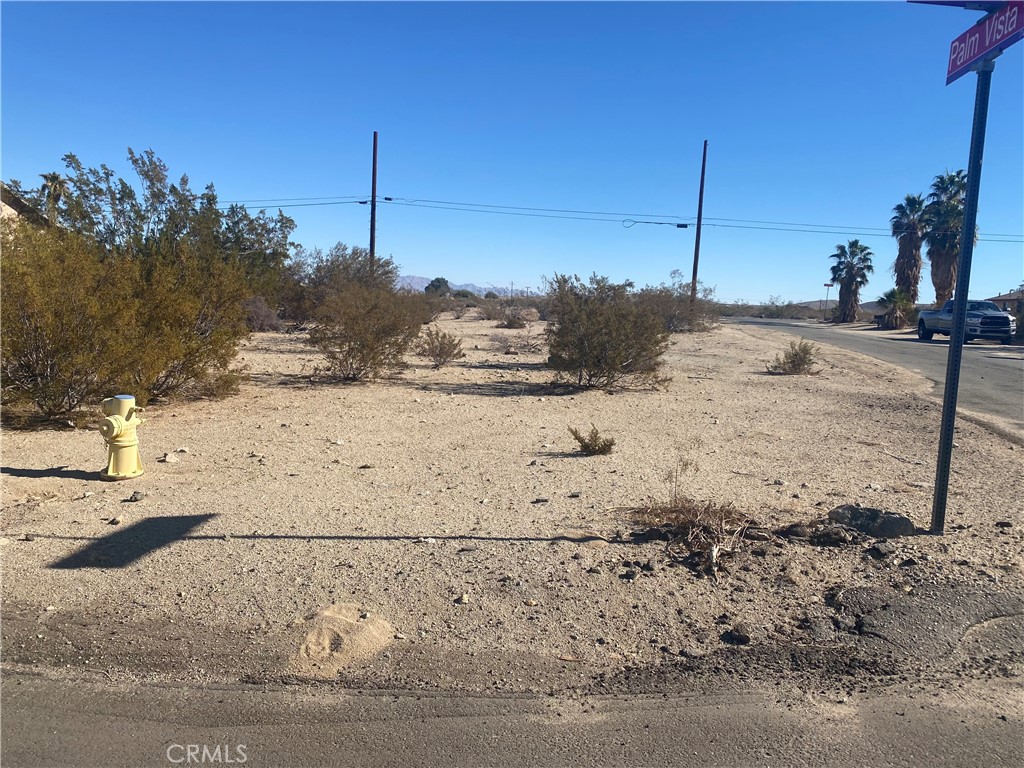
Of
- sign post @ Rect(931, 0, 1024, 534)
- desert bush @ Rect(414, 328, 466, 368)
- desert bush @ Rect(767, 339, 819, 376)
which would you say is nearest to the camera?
sign post @ Rect(931, 0, 1024, 534)

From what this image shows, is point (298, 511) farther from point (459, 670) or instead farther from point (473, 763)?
point (473, 763)

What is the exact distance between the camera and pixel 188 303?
417 inches

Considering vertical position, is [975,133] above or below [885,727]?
above

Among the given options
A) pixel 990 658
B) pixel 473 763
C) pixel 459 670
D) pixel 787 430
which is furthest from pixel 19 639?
pixel 787 430

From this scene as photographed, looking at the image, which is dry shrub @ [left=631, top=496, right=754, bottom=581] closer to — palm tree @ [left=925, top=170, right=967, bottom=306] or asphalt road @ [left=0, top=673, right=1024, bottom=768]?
asphalt road @ [left=0, top=673, right=1024, bottom=768]

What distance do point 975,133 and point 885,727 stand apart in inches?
154

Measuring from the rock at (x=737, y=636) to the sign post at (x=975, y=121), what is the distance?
88.1 inches

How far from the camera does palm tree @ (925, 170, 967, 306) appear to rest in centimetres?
5281

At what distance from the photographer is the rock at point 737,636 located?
3789mm

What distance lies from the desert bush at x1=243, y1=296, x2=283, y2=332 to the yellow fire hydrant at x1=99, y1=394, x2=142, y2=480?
777 inches

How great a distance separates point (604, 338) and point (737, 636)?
10.1 meters

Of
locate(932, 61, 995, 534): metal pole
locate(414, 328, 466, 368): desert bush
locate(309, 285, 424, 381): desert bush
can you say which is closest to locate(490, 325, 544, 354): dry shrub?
locate(414, 328, 466, 368): desert bush

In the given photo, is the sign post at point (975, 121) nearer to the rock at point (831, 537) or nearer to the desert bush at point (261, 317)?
the rock at point (831, 537)

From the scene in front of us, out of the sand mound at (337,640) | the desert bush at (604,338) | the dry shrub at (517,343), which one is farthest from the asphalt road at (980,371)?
the dry shrub at (517,343)
